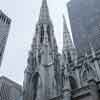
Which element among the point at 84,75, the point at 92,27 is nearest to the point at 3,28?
the point at 92,27

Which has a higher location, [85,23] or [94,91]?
[85,23]

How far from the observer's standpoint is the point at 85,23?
42.0 meters

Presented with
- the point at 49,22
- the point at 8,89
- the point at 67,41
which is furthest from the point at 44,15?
the point at 8,89

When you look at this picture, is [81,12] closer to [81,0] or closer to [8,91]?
[81,0]

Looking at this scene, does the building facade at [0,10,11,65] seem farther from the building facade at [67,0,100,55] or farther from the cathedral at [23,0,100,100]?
the building facade at [67,0,100,55]

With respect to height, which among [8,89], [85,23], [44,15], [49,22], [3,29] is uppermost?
[3,29]

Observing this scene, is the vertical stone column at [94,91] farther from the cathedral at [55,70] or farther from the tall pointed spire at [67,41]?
the tall pointed spire at [67,41]

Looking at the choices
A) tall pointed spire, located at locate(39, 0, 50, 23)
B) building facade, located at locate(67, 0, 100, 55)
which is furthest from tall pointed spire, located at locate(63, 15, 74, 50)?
tall pointed spire, located at locate(39, 0, 50, 23)

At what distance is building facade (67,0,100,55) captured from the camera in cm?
3820

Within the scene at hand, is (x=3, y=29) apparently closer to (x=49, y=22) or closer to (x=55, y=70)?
(x=49, y=22)

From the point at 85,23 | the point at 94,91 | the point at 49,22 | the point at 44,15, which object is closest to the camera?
the point at 94,91

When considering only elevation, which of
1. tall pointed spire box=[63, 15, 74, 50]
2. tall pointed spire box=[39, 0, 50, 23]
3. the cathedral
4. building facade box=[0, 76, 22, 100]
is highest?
tall pointed spire box=[39, 0, 50, 23]

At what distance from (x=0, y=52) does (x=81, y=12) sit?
26351 millimetres

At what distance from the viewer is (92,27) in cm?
3956
